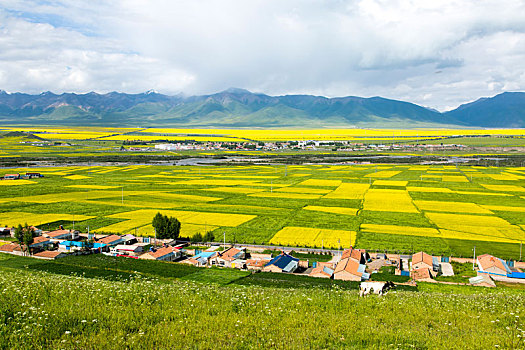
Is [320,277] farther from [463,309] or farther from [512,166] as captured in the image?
[512,166]

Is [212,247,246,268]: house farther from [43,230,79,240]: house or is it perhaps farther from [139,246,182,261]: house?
[43,230,79,240]: house

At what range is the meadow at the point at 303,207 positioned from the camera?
115 ft

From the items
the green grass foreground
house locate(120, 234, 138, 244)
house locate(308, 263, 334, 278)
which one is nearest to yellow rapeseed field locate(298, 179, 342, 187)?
house locate(120, 234, 138, 244)

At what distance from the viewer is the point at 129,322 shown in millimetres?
8820

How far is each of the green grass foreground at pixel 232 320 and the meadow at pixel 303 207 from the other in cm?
2178

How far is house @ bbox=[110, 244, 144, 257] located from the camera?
30.6m

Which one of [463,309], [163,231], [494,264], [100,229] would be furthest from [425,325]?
[100,229]

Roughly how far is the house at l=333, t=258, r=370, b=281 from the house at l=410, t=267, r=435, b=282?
307cm

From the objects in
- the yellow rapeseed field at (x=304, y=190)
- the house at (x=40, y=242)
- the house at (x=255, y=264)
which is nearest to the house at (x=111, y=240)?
the house at (x=40, y=242)

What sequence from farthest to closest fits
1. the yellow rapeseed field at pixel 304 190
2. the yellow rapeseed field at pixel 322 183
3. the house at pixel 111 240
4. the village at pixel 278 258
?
the yellow rapeseed field at pixel 322 183 → the yellow rapeseed field at pixel 304 190 → the house at pixel 111 240 → the village at pixel 278 258

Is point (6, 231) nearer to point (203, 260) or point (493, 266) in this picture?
point (203, 260)

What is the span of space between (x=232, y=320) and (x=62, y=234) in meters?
31.1

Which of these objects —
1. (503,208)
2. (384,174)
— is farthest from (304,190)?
(384,174)

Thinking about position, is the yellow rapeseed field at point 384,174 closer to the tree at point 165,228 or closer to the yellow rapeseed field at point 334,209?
the yellow rapeseed field at point 334,209
